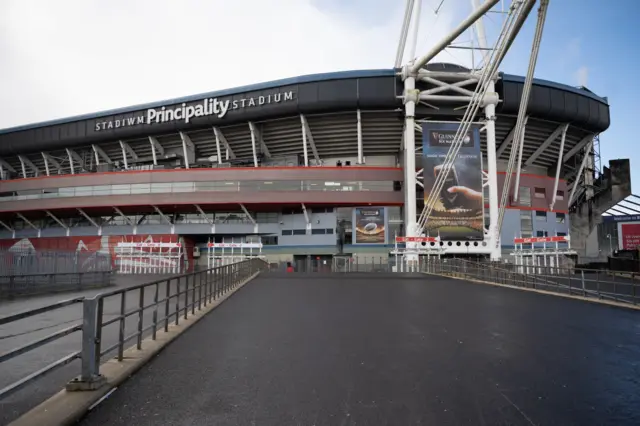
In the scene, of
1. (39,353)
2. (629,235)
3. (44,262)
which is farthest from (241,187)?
(629,235)

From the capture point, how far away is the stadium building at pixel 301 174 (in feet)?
138

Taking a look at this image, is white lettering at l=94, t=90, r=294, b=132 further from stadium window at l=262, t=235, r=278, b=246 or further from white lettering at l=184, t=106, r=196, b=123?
stadium window at l=262, t=235, r=278, b=246

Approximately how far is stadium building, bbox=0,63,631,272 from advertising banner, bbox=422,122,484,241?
13 centimetres

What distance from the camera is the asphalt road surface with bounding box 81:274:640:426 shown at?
3.97 meters

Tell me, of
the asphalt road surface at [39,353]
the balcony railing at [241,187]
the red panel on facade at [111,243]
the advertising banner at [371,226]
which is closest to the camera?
the asphalt road surface at [39,353]

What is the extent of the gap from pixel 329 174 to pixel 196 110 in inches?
615

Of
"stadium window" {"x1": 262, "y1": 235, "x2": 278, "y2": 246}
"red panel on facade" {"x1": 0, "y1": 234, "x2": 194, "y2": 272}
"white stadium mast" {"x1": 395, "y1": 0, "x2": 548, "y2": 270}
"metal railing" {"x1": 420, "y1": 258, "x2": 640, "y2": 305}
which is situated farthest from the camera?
"red panel on facade" {"x1": 0, "y1": 234, "x2": 194, "y2": 272}

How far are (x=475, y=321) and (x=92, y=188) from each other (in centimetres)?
4952

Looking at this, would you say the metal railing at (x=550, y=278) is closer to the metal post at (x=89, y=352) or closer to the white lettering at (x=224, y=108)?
the metal post at (x=89, y=352)

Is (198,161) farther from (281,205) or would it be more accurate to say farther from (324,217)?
(324,217)

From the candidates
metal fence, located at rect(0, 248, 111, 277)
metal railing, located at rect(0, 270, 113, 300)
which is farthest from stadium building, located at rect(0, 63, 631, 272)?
metal railing, located at rect(0, 270, 113, 300)

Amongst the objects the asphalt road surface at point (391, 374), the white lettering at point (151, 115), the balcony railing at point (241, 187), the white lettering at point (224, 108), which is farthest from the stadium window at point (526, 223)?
the white lettering at point (151, 115)

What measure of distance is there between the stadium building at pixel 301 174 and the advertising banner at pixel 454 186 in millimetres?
131

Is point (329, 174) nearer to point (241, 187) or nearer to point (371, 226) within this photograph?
point (371, 226)
